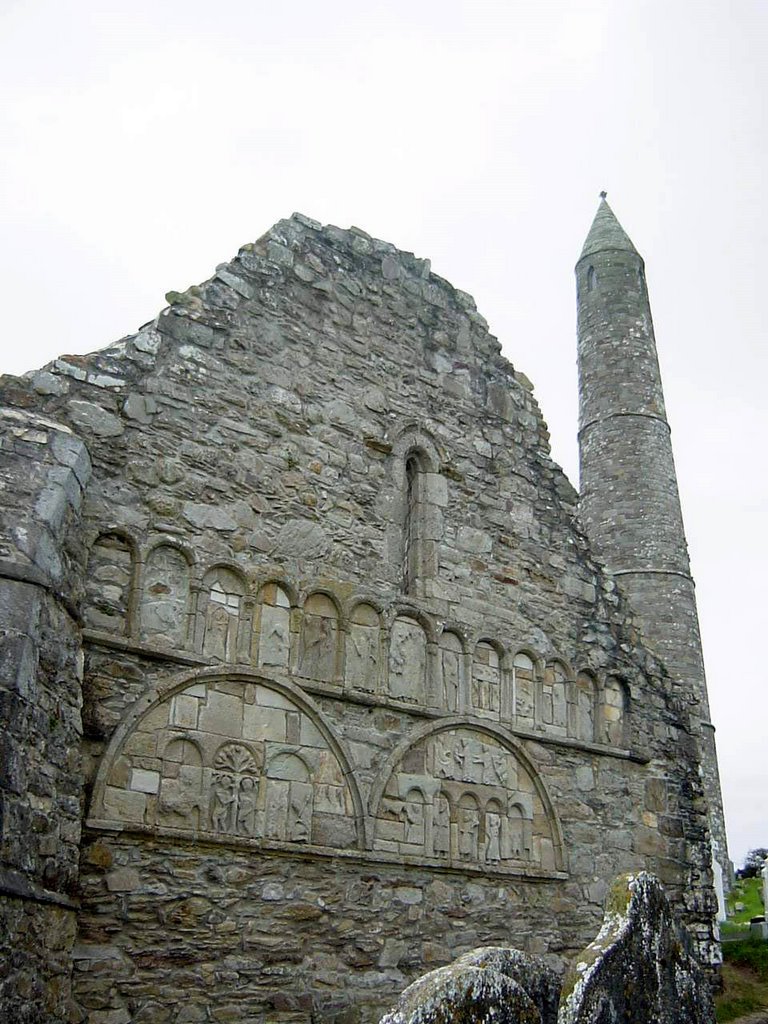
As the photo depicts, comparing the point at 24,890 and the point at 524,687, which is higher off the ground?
the point at 524,687

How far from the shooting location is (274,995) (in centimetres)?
816

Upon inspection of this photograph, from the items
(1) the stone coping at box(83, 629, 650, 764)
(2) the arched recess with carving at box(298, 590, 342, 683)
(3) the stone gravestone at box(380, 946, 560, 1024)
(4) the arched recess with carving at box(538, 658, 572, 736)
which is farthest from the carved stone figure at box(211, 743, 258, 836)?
(3) the stone gravestone at box(380, 946, 560, 1024)

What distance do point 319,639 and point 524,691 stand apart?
2.29 m

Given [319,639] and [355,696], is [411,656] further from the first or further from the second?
[319,639]

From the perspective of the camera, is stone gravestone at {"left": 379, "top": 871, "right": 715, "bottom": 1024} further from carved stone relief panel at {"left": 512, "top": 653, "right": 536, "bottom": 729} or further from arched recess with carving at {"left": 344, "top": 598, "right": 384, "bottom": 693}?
carved stone relief panel at {"left": 512, "top": 653, "right": 536, "bottom": 729}

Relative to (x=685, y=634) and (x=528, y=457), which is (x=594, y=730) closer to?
(x=528, y=457)

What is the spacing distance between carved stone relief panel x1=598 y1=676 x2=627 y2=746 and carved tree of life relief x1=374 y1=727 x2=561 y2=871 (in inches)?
44.1

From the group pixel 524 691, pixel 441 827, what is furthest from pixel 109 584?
pixel 524 691

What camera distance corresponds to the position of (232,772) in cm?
848

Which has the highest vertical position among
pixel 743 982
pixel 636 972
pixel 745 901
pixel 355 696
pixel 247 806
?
pixel 355 696

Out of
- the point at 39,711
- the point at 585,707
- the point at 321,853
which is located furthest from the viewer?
the point at 585,707

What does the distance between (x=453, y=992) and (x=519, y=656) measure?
638cm

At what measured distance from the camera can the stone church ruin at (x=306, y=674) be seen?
7602 millimetres

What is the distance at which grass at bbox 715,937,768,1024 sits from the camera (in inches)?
437
